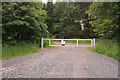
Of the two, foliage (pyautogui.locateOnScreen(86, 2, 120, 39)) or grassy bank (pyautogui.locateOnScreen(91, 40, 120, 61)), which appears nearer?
foliage (pyautogui.locateOnScreen(86, 2, 120, 39))

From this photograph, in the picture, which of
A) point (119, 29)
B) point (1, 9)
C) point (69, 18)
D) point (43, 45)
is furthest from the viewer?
point (69, 18)

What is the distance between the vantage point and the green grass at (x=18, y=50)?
593cm

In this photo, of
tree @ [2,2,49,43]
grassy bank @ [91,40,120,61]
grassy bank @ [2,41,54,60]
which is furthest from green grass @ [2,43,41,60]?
grassy bank @ [91,40,120,61]

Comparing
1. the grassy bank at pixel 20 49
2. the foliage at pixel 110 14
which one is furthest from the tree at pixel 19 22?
the foliage at pixel 110 14

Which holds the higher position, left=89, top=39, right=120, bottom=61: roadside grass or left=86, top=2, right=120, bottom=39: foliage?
left=86, top=2, right=120, bottom=39: foliage

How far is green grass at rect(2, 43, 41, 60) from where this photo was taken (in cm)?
593

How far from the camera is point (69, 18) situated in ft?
54.3

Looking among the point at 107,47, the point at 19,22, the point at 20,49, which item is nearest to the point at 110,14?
the point at 107,47

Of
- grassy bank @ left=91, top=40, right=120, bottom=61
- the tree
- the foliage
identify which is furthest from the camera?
grassy bank @ left=91, top=40, right=120, bottom=61

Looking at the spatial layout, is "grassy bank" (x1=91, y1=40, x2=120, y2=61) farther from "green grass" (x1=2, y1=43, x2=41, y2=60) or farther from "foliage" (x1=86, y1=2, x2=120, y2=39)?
"green grass" (x1=2, y1=43, x2=41, y2=60)

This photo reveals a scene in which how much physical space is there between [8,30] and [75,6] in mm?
12861

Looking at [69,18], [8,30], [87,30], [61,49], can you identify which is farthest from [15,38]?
[87,30]

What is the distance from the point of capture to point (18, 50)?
6.39 metres

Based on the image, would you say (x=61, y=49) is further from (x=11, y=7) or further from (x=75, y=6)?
(x=75, y=6)
